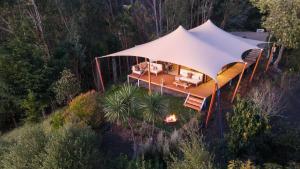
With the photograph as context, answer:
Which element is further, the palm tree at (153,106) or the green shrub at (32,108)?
the green shrub at (32,108)

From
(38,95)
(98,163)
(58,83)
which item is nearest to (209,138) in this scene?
(98,163)

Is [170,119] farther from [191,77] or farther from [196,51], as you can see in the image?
[196,51]

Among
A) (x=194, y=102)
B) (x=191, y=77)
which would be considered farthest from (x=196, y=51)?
(x=194, y=102)

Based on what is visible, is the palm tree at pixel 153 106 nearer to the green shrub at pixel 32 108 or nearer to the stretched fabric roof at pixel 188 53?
the stretched fabric roof at pixel 188 53

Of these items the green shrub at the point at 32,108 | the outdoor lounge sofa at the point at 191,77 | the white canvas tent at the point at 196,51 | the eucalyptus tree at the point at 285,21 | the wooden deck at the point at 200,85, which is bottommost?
the green shrub at the point at 32,108

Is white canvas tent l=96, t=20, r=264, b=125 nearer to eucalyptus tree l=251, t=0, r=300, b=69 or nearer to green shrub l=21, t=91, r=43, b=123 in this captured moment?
eucalyptus tree l=251, t=0, r=300, b=69

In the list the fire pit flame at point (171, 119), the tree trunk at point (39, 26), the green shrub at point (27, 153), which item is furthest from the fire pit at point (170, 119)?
the tree trunk at point (39, 26)
